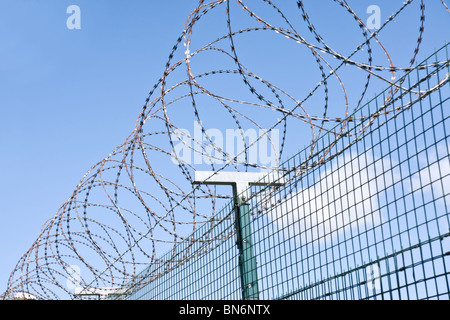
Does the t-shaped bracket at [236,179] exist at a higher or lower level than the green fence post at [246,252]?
higher

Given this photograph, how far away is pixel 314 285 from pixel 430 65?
2301 millimetres

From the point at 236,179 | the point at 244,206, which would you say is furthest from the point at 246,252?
the point at 236,179

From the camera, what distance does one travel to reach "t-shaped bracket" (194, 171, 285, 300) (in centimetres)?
851

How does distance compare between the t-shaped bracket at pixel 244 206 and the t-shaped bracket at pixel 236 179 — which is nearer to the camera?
the t-shaped bracket at pixel 244 206

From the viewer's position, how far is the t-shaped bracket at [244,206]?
851cm

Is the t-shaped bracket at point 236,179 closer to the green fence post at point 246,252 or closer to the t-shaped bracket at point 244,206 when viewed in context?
the t-shaped bracket at point 244,206

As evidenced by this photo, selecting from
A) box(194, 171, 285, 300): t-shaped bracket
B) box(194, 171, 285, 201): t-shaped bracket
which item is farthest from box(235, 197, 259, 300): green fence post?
box(194, 171, 285, 201): t-shaped bracket

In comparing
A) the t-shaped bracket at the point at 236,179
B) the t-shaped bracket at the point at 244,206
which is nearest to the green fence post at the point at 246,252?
the t-shaped bracket at the point at 244,206

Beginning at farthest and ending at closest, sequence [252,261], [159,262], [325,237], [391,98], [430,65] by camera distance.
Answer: [159,262] < [252,261] < [325,237] < [391,98] < [430,65]

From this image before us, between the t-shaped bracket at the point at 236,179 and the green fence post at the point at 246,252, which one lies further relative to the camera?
the t-shaped bracket at the point at 236,179

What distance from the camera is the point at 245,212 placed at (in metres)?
9.00
